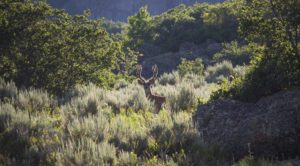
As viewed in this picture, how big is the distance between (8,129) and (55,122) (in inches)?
45.6

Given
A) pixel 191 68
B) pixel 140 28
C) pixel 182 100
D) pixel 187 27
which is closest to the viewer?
pixel 182 100

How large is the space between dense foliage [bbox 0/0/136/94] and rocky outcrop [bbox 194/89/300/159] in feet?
23.6

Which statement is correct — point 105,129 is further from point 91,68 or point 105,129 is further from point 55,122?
point 91,68

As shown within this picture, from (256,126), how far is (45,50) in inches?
360

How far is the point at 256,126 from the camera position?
24.2 ft

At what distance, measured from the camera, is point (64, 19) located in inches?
666

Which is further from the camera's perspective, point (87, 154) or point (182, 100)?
point (182, 100)

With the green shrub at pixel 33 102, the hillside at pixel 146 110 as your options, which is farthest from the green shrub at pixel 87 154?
the green shrub at pixel 33 102

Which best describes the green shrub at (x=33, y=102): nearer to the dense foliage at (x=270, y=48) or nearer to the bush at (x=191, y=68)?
the dense foliage at (x=270, y=48)

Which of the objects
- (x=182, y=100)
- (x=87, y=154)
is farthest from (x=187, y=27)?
(x=87, y=154)

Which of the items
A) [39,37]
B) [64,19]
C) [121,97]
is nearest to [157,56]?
[64,19]

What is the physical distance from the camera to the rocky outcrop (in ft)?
22.7

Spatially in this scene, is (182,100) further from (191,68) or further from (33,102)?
(191,68)

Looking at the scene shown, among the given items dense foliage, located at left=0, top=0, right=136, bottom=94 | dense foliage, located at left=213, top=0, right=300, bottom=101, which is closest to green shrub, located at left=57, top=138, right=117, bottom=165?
dense foliage, located at left=213, top=0, right=300, bottom=101
